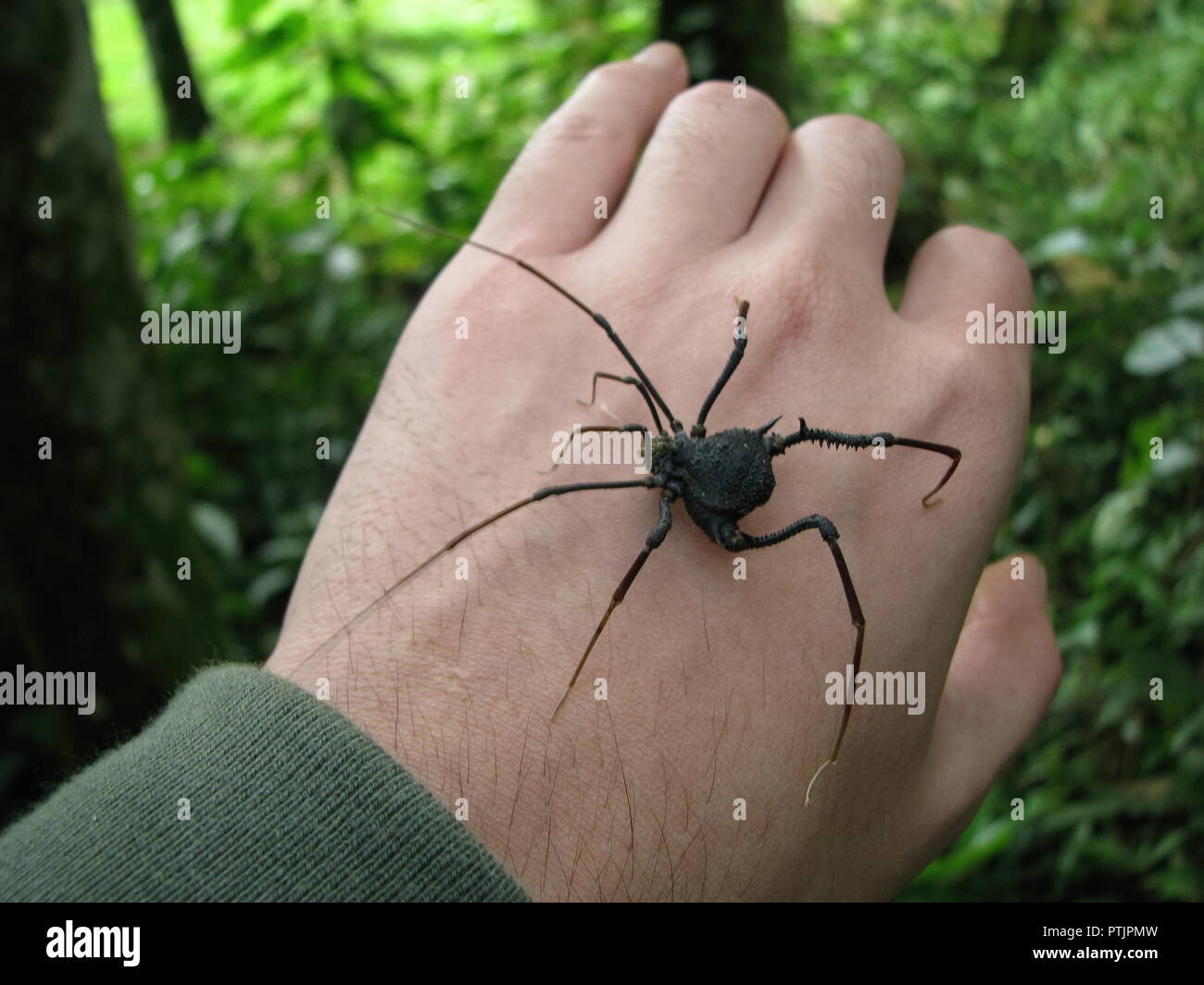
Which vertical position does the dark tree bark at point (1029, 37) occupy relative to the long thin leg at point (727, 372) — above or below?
above

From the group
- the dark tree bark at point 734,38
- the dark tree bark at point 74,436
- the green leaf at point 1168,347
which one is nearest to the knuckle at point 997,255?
the green leaf at point 1168,347

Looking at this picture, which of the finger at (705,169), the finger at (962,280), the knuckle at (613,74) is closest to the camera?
the finger at (962,280)

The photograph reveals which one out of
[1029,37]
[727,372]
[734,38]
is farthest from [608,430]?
[1029,37]

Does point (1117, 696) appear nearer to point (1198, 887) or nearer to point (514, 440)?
point (1198, 887)

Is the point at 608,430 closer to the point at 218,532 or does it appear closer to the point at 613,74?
the point at 613,74

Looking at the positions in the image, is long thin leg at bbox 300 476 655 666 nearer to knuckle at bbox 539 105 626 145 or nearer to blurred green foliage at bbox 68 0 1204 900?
knuckle at bbox 539 105 626 145

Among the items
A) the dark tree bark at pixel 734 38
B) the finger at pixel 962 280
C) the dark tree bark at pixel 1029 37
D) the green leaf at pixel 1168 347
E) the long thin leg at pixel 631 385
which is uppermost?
the dark tree bark at pixel 1029 37

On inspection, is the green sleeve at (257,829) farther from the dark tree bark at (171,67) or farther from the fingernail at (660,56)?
the dark tree bark at (171,67)
